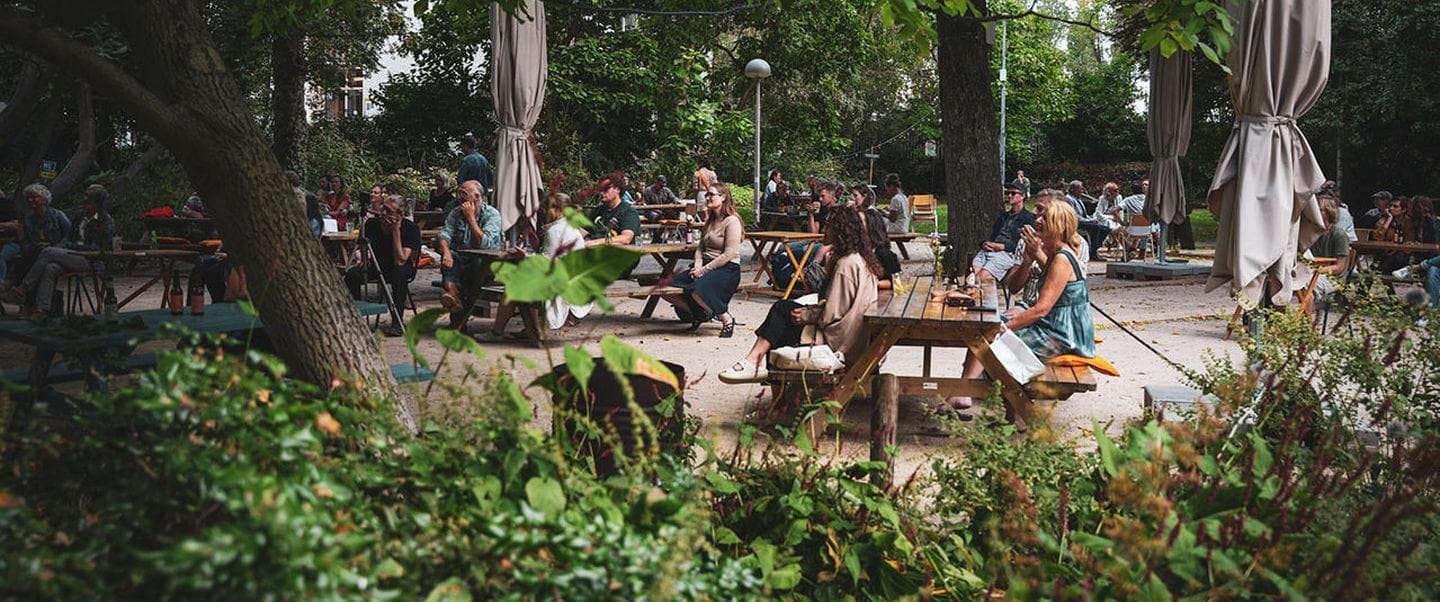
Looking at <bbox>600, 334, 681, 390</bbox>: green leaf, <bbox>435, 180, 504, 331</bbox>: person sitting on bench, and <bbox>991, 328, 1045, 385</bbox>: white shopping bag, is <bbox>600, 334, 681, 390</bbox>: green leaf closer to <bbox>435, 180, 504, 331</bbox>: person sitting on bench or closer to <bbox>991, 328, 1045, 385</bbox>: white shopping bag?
<bbox>991, 328, 1045, 385</bbox>: white shopping bag

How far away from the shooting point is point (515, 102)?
11.6 metres

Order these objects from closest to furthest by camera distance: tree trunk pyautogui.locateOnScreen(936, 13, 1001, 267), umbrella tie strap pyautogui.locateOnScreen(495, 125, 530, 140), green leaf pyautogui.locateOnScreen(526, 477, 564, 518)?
green leaf pyautogui.locateOnScreen(526, 477, 564, 518), umbrella tie strap pyautogui.locateOnScreen(495, 125, 530, 140), tree trunk pyautogui.locateOnScreen(936, 13, 1001, 267)

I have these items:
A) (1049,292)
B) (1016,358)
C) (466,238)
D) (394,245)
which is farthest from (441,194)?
(1016,358)

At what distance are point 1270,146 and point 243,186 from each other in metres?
6.00

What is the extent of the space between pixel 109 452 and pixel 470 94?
29.6 meters

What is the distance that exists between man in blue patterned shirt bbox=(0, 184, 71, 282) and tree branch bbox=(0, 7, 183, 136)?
882cm

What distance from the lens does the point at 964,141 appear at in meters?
14.2

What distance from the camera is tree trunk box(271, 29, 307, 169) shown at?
20.9m

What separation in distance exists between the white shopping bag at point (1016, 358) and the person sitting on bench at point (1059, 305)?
0.37 meters

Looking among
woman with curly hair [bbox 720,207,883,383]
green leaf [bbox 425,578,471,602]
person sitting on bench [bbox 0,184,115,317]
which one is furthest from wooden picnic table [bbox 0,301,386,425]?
person sitting on bench [bbox 0,184,115,317]

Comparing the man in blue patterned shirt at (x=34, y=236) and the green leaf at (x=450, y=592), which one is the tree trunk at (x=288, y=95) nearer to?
the man in blue patterned shirt at (x=34, y=236)

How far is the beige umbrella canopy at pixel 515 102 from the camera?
11336 mm

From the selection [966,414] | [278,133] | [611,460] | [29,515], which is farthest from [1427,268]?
[278,133]

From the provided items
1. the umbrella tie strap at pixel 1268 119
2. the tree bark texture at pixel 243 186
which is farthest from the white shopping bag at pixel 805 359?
the umbrella tie strap at pixel 1268 119
